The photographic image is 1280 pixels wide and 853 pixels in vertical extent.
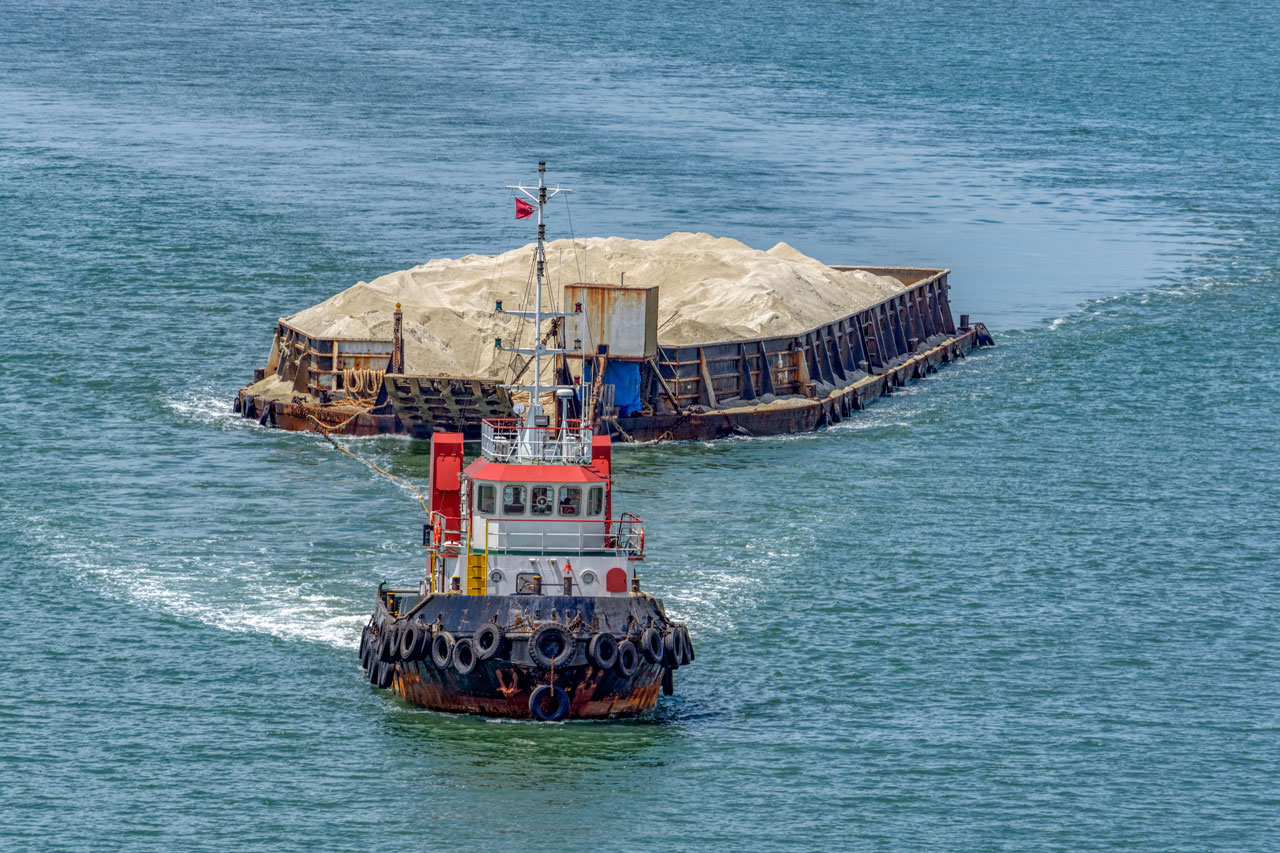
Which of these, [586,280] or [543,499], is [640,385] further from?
[543,499]

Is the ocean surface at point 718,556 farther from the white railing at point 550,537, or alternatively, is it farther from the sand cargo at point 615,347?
the white railing at point 550,537

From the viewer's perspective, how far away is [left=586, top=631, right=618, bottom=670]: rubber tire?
49.7 meters

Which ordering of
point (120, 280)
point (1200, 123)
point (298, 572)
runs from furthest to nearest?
point (1200, 123) < point (120, 280) < point (298, 572)

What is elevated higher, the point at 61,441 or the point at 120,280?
the point at 120,280

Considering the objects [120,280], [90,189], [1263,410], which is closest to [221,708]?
[1263,410]

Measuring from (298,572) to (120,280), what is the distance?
177 ft

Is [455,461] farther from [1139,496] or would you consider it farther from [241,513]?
[1139,496]

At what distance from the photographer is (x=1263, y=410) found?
9119 cm

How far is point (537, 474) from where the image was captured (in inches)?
2045

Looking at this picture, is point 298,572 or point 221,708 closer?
point 221,708

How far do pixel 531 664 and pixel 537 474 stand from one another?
482cm

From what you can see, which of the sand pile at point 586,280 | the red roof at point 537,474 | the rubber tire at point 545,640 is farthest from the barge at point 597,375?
the rubber tire at point 545,640

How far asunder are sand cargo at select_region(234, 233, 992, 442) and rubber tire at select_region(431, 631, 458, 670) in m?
24.7

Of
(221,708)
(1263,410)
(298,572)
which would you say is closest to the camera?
(221,708)
